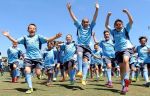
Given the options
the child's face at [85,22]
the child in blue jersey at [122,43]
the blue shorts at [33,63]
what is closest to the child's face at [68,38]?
the child's face at [85,22]

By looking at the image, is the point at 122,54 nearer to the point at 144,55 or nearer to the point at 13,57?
the point at 144,55

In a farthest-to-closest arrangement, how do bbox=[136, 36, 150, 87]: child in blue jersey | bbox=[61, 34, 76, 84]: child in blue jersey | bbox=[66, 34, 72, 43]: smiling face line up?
bbox=[66, 34, 72, 43]: smiling face → bbox=[136, 36, 150, 87]: child in blue jersey → bbox=[61, 34, 76, 84]: child in blue jersey

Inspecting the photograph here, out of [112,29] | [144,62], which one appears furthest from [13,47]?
[112,29]

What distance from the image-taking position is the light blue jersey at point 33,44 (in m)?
13.9

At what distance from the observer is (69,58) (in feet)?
57.0

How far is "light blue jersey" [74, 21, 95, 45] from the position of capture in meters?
14.7

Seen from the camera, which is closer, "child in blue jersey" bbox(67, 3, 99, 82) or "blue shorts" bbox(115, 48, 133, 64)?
"blue shorts" bbox(115, 48, 133, 64)

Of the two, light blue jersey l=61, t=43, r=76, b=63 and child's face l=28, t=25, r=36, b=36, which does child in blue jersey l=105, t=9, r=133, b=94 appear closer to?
child's face l=28, t=25, r=36, b=36

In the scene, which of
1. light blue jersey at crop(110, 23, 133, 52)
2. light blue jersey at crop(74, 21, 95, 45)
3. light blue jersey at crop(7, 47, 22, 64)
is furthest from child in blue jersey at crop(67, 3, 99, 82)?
light blue jersey at crop(7, 47, 22, 64)

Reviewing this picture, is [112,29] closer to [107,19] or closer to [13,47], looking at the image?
[107,19]

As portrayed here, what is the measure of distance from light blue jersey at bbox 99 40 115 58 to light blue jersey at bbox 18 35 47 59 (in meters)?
4.21

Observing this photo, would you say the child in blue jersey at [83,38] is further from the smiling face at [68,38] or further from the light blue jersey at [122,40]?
the smiling face at [68,38]

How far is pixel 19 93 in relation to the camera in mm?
13055

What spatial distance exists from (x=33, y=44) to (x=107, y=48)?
4.81 metres
